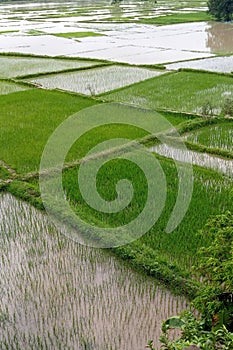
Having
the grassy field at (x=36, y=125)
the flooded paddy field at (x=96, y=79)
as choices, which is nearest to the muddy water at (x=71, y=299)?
the grassy field at (x=36, y=125)

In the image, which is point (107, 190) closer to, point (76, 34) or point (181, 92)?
point (181, 92)

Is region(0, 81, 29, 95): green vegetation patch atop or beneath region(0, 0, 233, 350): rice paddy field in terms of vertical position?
atop

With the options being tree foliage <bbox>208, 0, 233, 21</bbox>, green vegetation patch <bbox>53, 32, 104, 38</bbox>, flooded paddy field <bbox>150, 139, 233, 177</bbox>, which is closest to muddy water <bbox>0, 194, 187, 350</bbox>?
flooded paddy field <bbox>150, 139, 233, 177</bbox>

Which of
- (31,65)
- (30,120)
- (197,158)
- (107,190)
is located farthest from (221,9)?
(107,190)

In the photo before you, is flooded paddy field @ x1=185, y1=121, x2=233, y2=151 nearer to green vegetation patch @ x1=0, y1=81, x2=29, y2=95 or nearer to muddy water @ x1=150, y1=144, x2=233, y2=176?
muddy water @ x1=150, y1=144, x2=233, y2=176

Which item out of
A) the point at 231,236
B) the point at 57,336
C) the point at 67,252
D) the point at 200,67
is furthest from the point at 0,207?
the point at 200,67

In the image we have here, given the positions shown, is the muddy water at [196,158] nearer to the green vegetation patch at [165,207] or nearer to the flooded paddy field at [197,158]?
the flooded paddy field at [197,158]
